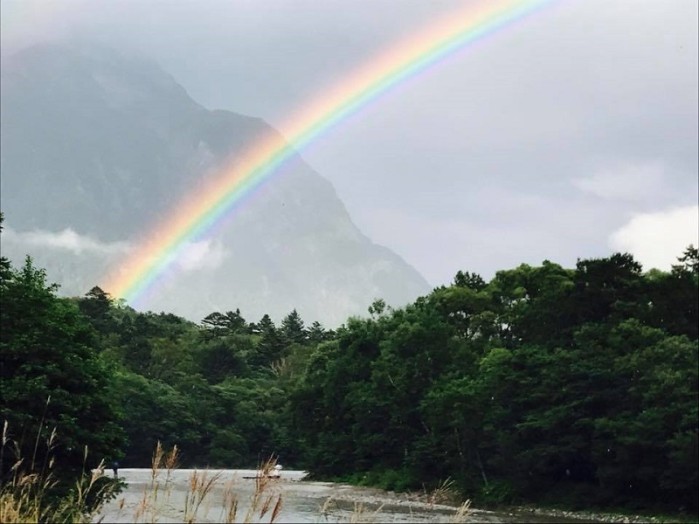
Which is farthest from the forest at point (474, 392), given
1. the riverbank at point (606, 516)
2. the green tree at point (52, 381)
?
the riverbank at point (606, 516)

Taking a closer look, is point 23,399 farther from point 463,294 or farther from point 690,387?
point 463,294

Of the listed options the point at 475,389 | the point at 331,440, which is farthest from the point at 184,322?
the point at 475,389

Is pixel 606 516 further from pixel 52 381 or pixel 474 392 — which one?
pixel 52 381

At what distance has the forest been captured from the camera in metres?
28.8

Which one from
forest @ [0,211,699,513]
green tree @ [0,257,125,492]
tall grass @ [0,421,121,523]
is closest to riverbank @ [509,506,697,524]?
forest @ [0,211,699,513]

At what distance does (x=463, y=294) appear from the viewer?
213 ft

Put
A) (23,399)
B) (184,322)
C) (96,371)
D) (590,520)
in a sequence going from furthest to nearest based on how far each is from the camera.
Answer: (184,322) → (590,520) → (96,371) → (23,399)

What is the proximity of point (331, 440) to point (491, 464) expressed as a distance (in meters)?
23.3

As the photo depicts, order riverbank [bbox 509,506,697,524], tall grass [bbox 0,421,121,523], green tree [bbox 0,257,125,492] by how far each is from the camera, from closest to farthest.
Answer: tall grass [bbox 0,421,121,523] < green tree [bbox 0,257,125,492] < riverbank [bbox 509,506,697,524]

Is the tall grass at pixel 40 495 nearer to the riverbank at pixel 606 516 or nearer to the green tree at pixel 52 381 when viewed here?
the green tree at pixel 52 381

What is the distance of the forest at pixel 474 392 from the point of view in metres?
28.8

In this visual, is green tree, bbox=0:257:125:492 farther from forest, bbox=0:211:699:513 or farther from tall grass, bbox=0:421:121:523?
tall grass, bbox=0:421:121:523

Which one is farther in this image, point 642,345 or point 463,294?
point 463,294

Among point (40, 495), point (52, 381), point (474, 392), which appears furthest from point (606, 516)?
point (40, 495)
